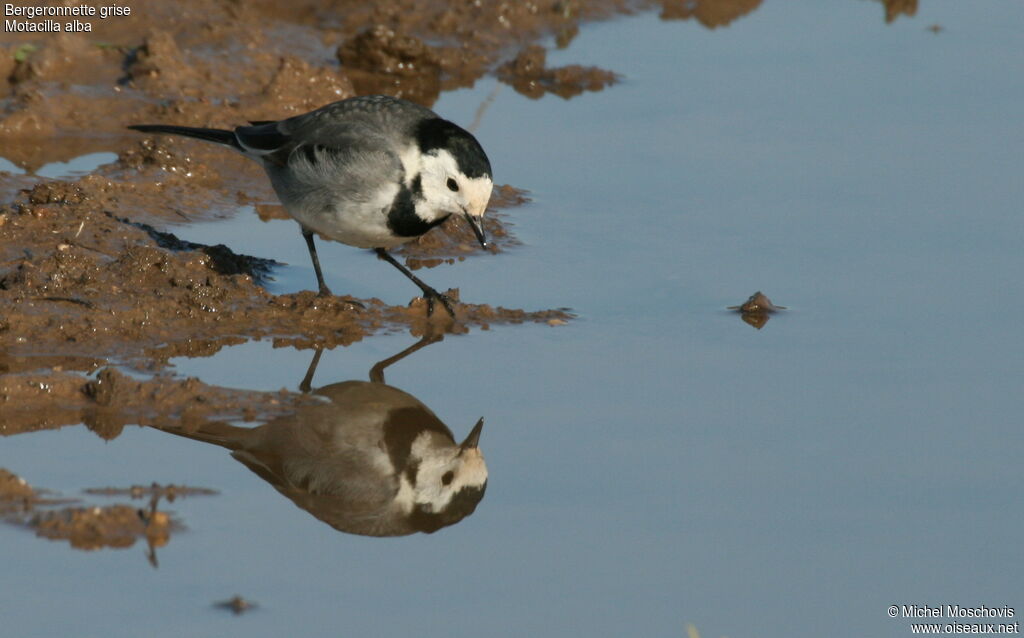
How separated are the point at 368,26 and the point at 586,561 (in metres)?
→ 7.55

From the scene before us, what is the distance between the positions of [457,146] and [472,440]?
156cm

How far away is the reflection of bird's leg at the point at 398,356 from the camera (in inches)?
273

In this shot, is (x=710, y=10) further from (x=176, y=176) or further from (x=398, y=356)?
(x=398, y=356)

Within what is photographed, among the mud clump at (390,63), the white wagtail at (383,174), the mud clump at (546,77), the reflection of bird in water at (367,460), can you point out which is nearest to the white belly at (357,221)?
the white wagtail at (383,174)

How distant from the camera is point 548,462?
604 cm

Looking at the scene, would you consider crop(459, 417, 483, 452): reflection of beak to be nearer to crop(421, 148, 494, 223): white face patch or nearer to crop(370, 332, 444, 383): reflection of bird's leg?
crop(370, 332, 444, 383): reflection of bird's leg

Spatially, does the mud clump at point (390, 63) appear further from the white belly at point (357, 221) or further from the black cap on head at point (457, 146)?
the black cap on head at point (457, 146)

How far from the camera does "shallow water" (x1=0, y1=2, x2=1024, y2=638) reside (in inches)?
201

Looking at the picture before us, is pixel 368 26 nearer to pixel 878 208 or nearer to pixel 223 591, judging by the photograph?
pixel 878 208

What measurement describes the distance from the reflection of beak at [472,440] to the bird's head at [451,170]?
4.24ft

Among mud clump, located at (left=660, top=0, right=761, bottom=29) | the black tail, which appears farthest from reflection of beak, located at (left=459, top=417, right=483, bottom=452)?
mud clump, located at (left=660, top=0, right=761, bottom=29)

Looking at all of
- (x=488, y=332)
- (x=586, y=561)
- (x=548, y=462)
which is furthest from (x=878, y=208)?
(x=586, y=561)

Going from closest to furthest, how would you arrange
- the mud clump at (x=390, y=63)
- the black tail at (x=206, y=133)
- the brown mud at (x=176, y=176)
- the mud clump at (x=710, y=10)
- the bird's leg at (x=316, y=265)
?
the brown mud at (x=176, y=176) → the bird's leg at (x=316, y=265) → the black tail at (x=206, y=133) → the mud clump at (x=390, y=63) → the mud clump at (x=710, y=10)

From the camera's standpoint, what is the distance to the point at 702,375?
6945 millimetres
